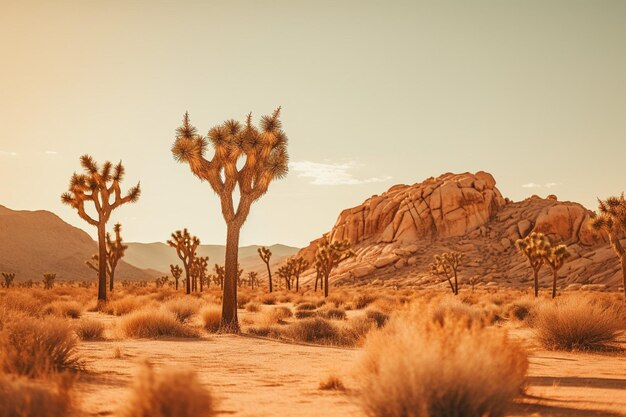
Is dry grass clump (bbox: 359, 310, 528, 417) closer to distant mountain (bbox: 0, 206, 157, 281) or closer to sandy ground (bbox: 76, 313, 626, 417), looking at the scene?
sandy ground (bbox: 76, 313, 626, 417)

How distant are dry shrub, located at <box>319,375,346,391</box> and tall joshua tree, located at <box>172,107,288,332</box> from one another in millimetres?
10233

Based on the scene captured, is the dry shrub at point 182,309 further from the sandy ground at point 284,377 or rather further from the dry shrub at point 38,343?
the dry shrub at point 38,343

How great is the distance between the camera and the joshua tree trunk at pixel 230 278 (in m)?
16.8

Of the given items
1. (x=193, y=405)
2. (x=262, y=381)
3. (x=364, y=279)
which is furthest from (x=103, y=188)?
(x=364, y=279)

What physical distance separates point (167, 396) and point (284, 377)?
4748mm

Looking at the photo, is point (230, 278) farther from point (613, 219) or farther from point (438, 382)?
point (613, 219)

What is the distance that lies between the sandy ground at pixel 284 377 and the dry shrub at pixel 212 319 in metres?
2.82

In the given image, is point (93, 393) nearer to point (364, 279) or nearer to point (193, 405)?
point (193, 405)

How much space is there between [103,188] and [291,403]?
2260cm

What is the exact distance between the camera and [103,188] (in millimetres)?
26250

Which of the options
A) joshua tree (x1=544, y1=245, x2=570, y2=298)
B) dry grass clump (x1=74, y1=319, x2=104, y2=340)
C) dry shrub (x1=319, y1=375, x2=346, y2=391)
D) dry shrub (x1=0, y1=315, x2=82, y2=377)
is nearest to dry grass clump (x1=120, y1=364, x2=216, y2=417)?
dry shrub (x1=319, y1=375, x2=346, y2=391)

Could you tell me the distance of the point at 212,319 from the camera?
1711 cm

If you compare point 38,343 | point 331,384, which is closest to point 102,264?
point 38,343

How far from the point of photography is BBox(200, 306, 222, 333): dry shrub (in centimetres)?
1675
